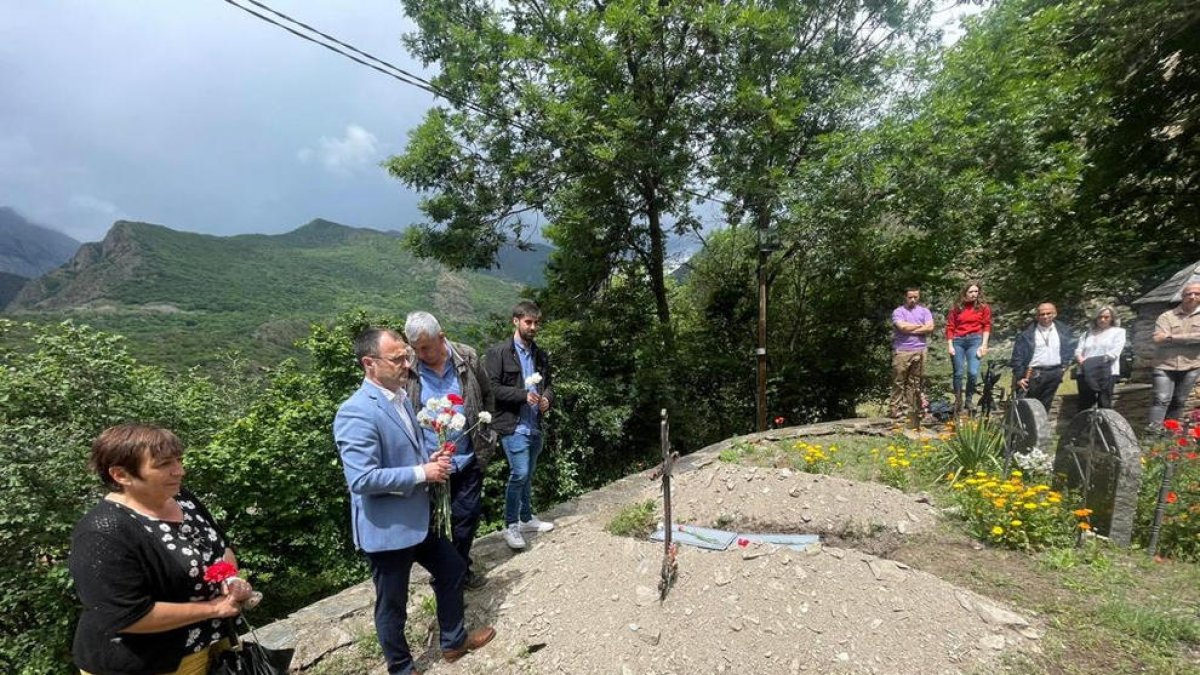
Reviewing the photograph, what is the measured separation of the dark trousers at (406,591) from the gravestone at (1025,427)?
5.24 metres

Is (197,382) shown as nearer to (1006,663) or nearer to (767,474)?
(767,474)

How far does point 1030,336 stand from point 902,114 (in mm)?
3939

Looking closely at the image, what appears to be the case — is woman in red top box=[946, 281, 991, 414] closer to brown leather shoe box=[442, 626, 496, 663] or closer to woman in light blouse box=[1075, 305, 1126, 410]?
woman in light blouse box=[1075, 305, 1126, 410]

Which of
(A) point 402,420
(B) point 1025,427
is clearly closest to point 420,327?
(A) point 402,420

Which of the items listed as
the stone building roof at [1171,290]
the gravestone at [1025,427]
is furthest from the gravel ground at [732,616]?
the stone building roof at [1171,290]

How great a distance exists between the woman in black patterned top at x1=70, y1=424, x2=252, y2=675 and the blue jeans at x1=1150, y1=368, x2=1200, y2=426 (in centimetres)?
803

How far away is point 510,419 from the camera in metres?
4.12

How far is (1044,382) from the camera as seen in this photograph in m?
6.43

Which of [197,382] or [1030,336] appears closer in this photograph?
[1030,336]

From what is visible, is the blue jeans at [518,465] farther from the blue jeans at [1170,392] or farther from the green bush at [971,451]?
the blue jeans at [1170,392]

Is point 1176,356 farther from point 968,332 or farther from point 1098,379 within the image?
point 968,332

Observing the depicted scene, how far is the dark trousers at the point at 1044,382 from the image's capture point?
20.9ft

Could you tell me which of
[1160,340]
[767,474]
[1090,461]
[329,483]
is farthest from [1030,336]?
[329,483]

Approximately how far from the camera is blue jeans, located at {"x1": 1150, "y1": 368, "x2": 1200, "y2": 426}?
213 inches
